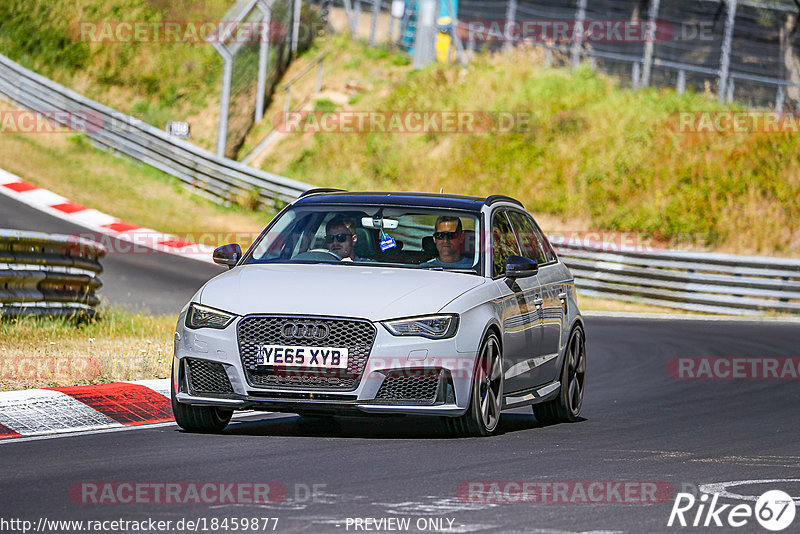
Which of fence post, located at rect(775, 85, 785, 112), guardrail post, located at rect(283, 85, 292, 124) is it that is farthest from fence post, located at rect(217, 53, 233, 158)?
fence post, located at rect(775, 85, 785, 112)

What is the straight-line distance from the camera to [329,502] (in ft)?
21.7

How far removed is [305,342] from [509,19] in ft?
95.1

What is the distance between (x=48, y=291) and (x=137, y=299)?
5520 millimetres

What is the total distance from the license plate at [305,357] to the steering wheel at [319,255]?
1.28m

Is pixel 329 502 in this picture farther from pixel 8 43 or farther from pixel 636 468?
pixel 8 43

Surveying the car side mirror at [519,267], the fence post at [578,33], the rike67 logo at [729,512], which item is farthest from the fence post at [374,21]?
the rike67 logo at [729,512]

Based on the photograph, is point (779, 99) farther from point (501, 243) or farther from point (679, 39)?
point (501, 243)

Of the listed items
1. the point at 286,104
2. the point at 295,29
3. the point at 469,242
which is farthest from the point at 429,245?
the point at 295,29

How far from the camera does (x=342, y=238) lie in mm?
9945

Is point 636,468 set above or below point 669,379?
above

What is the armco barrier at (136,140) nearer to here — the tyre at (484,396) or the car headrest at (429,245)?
the car headrest at (429,245)

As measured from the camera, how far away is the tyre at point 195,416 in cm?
920

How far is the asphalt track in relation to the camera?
20.8 ft

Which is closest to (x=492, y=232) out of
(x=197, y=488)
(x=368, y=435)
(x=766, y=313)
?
(x=368, y=435)
